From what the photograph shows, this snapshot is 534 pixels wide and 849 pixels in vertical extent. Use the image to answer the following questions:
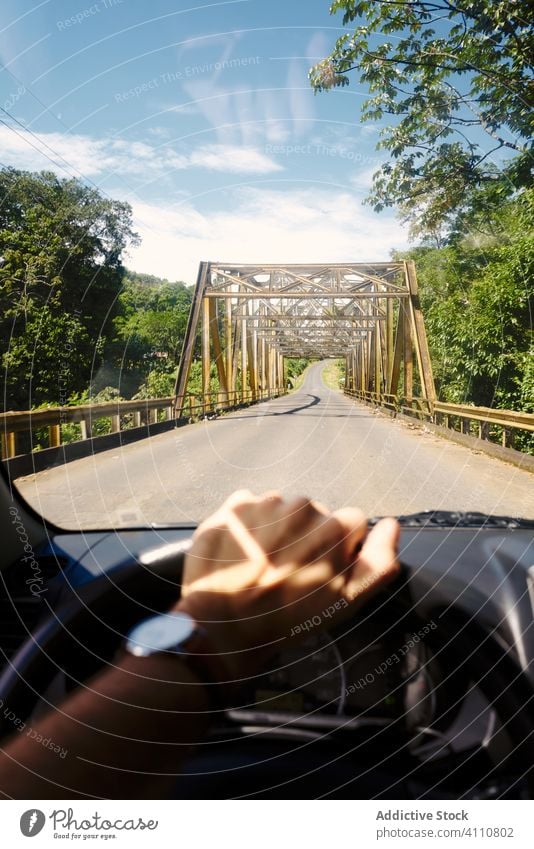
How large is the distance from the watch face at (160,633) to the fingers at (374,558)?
29 cm

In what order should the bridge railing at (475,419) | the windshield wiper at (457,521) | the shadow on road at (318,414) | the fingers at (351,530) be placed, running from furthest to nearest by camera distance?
the shadow on road at (318,414), the bridge railing at (475,419), the windshield wiper at (457,521), the fingers at (351,530)

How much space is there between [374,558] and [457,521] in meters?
0.45

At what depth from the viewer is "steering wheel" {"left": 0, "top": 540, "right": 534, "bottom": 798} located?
3.36ft

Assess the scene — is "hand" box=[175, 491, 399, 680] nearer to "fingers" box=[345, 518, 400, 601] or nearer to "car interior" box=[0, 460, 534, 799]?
"fingers" box=[345, 518, 400, 601]

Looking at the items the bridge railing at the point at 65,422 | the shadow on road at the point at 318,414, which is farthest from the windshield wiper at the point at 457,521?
the shadow on road at the point at 318,414

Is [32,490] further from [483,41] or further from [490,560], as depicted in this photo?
[483,41]

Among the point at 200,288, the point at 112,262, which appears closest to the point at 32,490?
the point at 112,262

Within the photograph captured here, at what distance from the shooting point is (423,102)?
1.48 meters

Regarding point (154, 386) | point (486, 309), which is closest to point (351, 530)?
point (154, 386)

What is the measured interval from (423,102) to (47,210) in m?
1.10

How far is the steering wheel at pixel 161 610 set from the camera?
102 centimetres

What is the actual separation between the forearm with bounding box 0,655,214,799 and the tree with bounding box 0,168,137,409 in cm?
62

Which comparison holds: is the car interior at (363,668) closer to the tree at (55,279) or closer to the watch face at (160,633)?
the watch face at (160,633)

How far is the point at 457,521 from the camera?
1209 millimetres
